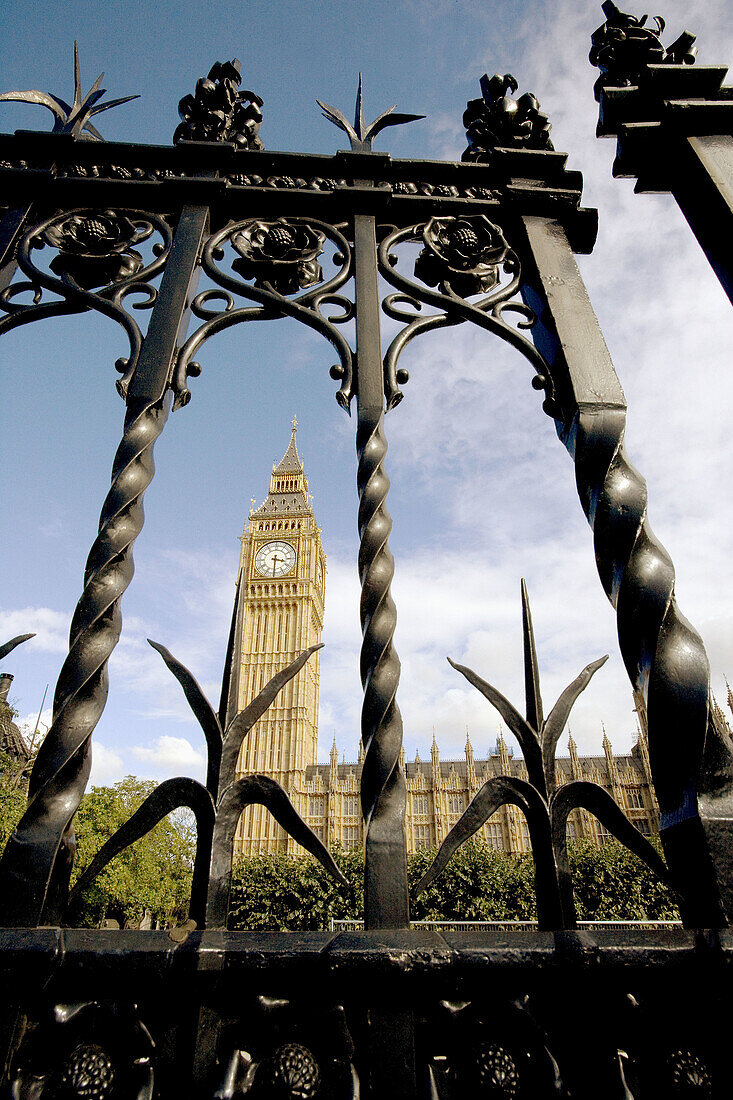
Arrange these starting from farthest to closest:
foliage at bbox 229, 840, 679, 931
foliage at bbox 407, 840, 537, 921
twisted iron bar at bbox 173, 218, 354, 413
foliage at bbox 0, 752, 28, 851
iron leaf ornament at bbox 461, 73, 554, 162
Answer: foliage at bbox 407, 840, 537, 921, foliage at bbox 229, 840, 679, 931, foliage at bbox 0, 752, 28, 851, iron leaf ornament at bbox 461, 73, 554, 162, twisted iron bar at bbox 173, 218, 354, 413

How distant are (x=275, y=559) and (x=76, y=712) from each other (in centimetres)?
4061

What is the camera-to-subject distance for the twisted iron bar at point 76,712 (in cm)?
100

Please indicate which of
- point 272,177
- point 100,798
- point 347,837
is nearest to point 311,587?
point 347,837

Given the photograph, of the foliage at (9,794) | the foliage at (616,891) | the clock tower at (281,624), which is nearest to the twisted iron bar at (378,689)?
the foliage at (9,794)

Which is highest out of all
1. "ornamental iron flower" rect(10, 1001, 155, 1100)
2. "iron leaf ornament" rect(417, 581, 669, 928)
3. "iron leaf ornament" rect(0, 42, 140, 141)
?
"iron leaf ornament" rect(0, 42, 140, 141)

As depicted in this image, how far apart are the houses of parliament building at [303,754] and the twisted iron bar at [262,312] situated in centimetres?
3718

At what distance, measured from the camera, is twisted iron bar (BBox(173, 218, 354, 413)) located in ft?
5.29

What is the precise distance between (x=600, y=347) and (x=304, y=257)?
1.00 m

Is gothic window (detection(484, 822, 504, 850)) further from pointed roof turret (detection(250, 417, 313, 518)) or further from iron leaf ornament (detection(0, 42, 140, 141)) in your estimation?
iron leaf ornament (detection(0, 42, 140, 141))

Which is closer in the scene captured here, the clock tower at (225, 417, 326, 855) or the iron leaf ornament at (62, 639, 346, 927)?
the iron leaf ornament at (62, 639, 346, 927)

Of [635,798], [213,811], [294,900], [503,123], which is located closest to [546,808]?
[213,811]

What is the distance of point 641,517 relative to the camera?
1188 mm

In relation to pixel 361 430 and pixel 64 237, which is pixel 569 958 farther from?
pixel 64 237

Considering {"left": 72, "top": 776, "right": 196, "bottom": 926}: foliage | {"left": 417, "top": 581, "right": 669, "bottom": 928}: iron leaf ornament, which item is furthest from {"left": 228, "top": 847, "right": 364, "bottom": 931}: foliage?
{"left": 417, "top": 581, "right": 669, "bottom": 928}: iron leaf ornament
